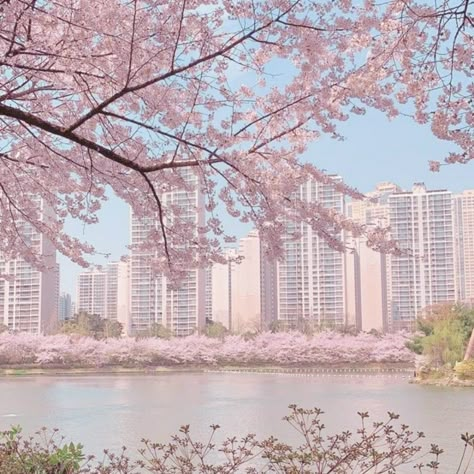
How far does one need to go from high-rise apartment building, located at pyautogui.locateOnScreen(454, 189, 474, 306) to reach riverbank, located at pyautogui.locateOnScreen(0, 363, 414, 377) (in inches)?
236

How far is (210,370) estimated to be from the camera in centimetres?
2625

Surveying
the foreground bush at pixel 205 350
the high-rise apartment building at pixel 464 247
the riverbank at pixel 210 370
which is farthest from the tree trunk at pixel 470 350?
the high-rise apartment building at pixel 464 247

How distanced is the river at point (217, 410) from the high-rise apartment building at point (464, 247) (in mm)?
15171

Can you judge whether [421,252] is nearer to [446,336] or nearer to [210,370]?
[446,336]

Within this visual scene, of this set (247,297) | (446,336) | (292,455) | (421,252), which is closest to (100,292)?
(247,297)

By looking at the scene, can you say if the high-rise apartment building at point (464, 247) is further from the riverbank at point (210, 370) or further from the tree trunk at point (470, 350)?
the tree trunk at point (470, 350)

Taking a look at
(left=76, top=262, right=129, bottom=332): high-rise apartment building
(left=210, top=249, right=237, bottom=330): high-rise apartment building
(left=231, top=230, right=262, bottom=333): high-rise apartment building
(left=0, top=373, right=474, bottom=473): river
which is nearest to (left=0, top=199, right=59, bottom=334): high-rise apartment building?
(left=76, top=262, right=129, bottom=332): high-rise apartment building

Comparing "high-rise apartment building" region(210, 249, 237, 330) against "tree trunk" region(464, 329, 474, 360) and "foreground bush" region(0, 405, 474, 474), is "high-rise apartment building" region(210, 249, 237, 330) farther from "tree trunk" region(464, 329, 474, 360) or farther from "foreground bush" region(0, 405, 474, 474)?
"foreground bush" region(0, 405, 474, 474)

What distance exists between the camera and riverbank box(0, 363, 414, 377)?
2448 cm

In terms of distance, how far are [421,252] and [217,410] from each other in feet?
57.3

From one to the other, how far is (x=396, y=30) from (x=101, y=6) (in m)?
1.06

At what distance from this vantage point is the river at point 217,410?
8086 millimetres

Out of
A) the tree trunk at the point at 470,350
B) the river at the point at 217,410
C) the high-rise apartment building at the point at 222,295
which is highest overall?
the high-rise apartment building at the point at 222,295

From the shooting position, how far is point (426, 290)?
2927cm
